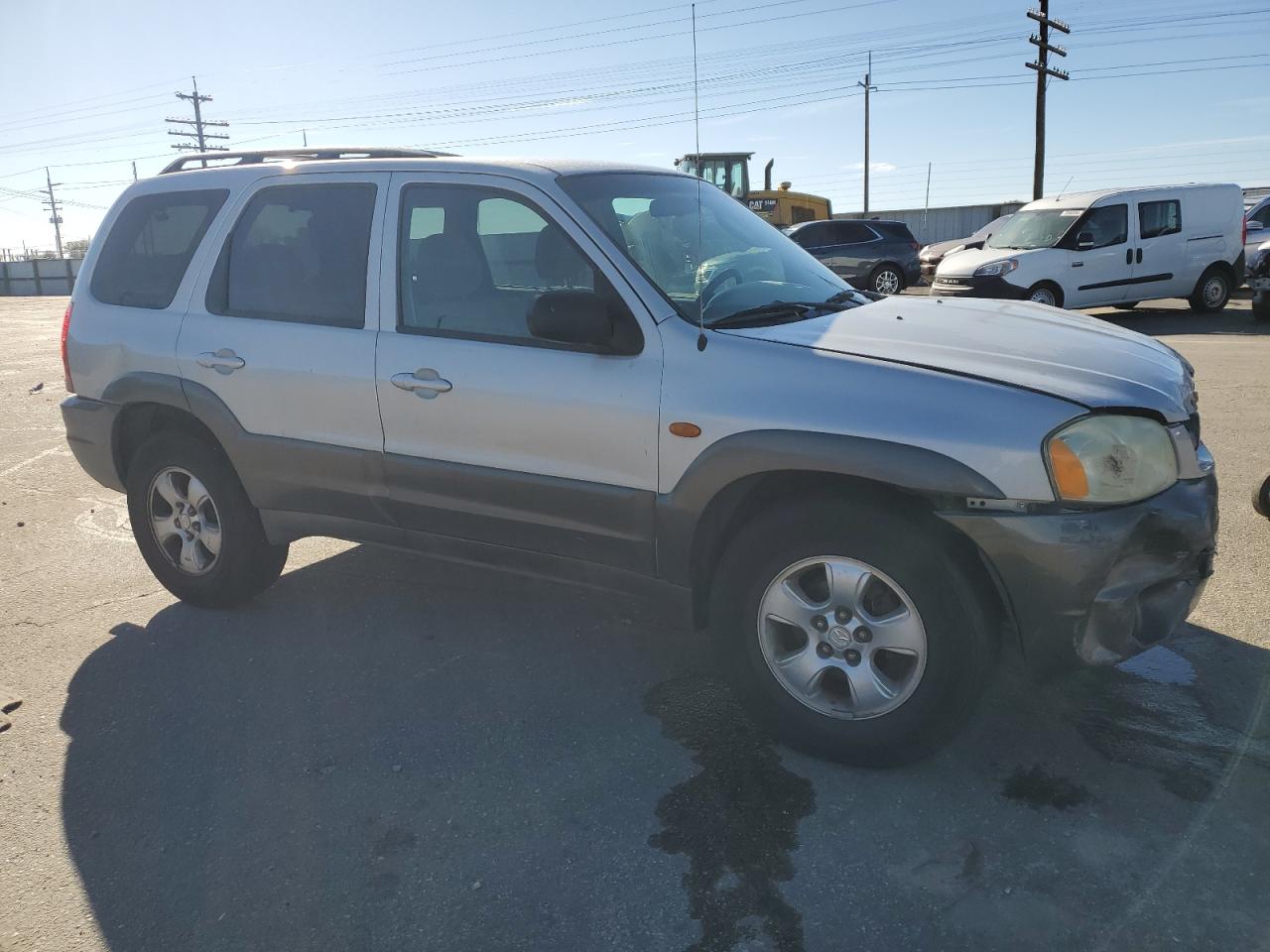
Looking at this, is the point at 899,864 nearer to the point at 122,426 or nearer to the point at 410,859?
the point at 410,859

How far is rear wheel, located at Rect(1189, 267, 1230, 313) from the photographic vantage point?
1536cm

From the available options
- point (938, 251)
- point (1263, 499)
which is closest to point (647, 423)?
point (1263, 499)

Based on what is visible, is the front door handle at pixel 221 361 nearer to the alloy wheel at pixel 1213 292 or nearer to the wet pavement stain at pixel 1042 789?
the wet pavement stain at pixel 1042 789

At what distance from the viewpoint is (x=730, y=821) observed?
286 cm

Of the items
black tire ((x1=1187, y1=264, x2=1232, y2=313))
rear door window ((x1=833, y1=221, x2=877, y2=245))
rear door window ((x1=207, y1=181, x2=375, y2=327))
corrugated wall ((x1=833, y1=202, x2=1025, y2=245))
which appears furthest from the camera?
corrugated wall ((x1=833, y1=202, x2=1025, y2=245))

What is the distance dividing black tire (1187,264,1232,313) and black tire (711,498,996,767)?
591 inches

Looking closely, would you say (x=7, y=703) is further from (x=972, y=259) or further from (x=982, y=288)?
(x=972, y=259)

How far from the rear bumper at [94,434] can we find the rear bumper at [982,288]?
38.4 ft

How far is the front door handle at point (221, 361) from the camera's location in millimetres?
4156

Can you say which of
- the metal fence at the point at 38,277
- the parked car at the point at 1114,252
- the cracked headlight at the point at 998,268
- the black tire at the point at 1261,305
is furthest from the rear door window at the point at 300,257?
the metal fence at the point at 38,277

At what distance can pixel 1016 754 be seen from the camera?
3162 mm

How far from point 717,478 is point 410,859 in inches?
56.4

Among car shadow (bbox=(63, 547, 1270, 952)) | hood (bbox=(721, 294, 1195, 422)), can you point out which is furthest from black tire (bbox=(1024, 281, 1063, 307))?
car shadow (bbox=(63, 547, 1270, 952))

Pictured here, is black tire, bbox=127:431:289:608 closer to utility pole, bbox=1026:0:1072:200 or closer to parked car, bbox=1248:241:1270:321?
parked car, bbox=1248:241:1270:321
